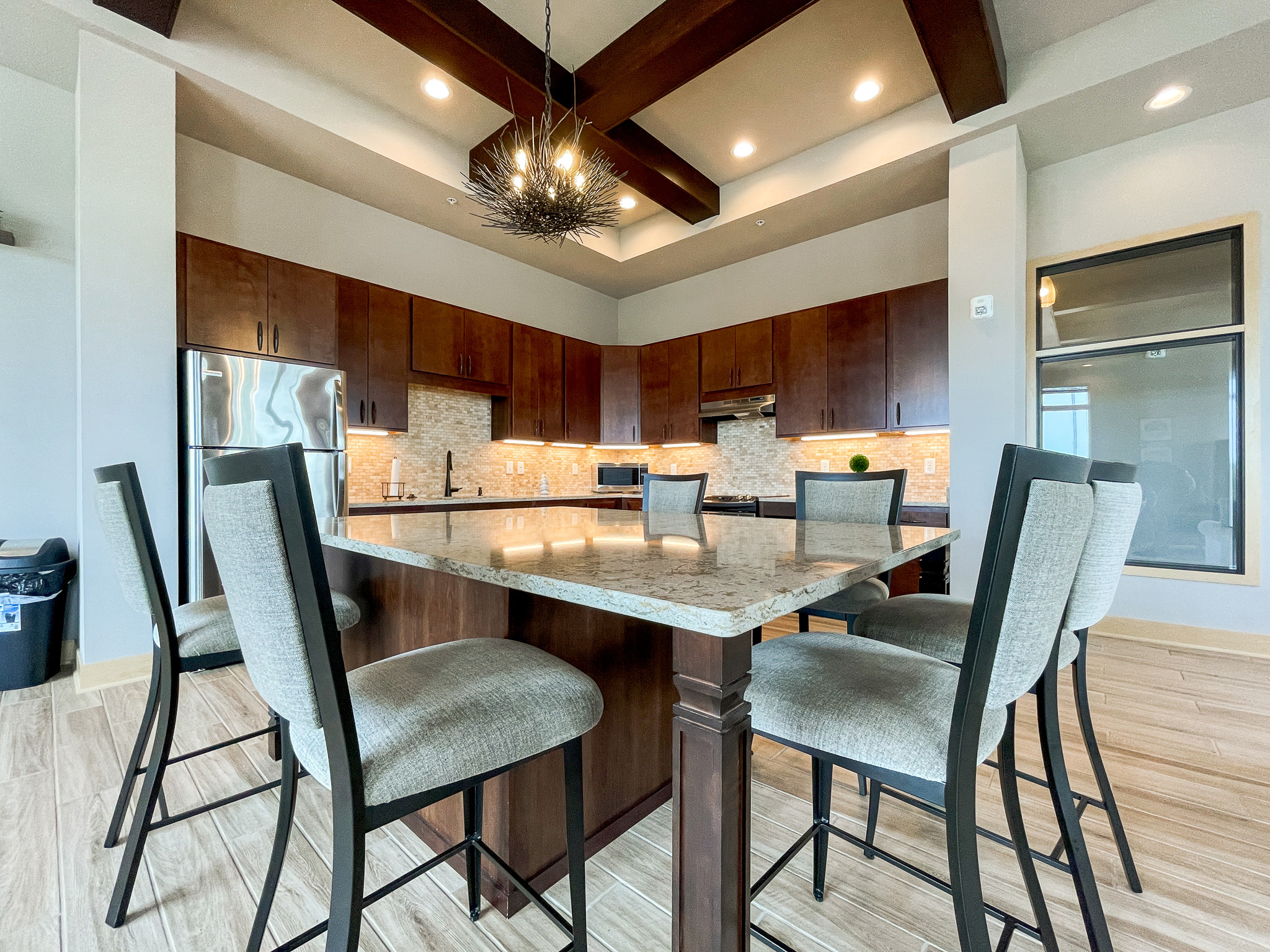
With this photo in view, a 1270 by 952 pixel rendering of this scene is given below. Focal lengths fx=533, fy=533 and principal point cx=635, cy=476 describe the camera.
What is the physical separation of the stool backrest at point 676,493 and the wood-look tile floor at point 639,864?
1040mm

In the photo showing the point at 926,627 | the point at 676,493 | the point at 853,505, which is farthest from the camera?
the point at 676,493

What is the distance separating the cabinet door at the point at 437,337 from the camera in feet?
13.0

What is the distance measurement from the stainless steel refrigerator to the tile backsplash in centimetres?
76

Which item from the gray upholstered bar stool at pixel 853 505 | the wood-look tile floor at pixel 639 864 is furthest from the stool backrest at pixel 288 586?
the gray upholstered bar stool at pixel 853 505

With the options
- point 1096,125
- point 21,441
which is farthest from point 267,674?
point 1096,125

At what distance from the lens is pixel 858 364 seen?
3992mm

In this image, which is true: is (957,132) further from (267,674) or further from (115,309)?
(115,309)

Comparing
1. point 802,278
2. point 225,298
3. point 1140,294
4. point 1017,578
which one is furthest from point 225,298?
point 1140,294

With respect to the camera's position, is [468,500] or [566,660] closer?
[566,660]

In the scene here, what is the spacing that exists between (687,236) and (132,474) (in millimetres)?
4174

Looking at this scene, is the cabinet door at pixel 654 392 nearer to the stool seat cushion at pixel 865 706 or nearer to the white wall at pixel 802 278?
the white wall at pixel 802 278

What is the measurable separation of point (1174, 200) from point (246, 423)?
5.40 m

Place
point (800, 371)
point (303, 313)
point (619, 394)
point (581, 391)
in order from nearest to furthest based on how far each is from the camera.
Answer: point (303, 313) < point (800, 371) < point (581, 391) < point (619, 394)

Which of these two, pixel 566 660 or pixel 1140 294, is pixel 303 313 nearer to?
pixel 566 660
